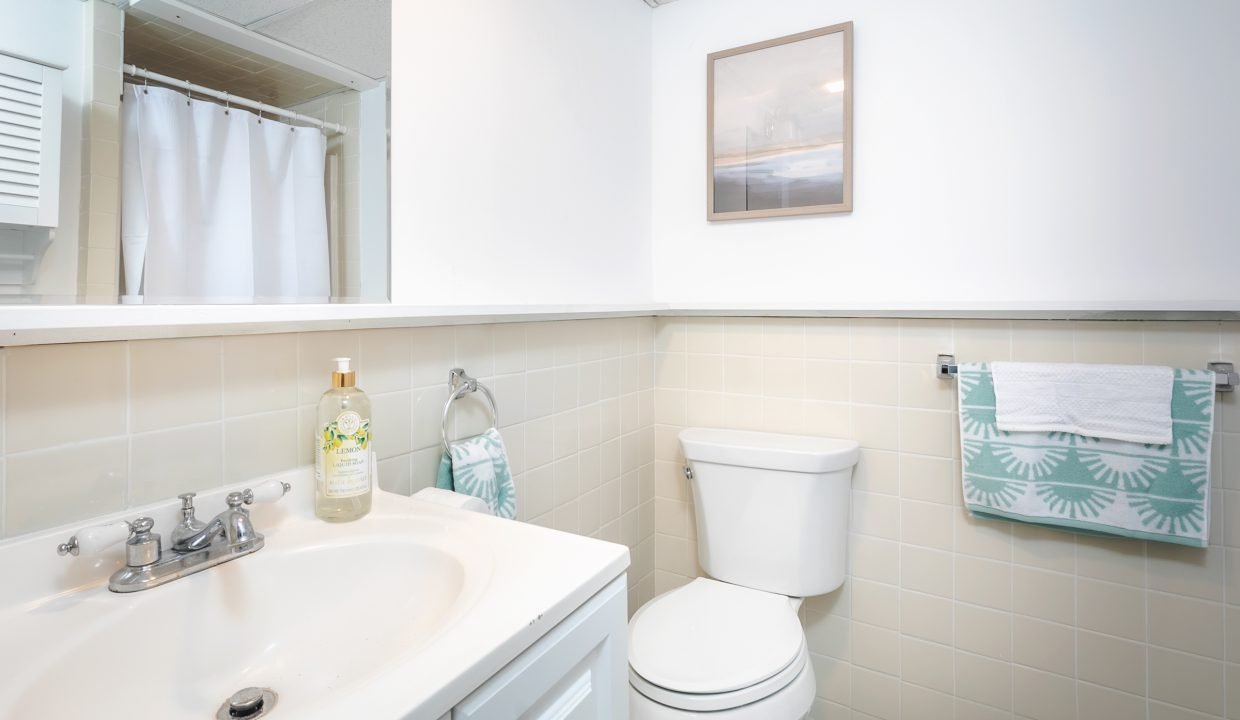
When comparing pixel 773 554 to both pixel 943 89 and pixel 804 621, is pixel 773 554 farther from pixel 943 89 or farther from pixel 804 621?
pixel 943 89

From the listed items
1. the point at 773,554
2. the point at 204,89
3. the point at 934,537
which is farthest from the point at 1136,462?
the point at 204,89

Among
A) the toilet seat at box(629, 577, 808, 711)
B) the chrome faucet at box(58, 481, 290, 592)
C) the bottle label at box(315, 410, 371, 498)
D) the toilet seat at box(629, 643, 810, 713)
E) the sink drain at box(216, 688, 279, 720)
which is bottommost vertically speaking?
the toilet seat at box(629, 643, 810, 713)

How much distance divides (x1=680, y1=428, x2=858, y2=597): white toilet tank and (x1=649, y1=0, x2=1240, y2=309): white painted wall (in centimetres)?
41

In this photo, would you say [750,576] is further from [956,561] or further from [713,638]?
[956,561]

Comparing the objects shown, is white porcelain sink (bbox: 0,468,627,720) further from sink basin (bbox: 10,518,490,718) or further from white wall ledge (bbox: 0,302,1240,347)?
white wall ledge (bbox: 0,302,1240,347)

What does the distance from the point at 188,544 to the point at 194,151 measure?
0.50 metres

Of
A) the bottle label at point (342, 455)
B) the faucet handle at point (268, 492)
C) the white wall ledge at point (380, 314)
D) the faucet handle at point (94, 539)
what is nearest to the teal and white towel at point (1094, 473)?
the white wall ledge at point (380, 314)

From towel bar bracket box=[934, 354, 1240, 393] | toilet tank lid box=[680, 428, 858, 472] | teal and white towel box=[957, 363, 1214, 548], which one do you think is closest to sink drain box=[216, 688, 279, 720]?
toilet tank lid box=[680, 428, 858, 472]

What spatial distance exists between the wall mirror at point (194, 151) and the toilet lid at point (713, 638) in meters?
0.89

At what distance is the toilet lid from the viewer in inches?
47.2

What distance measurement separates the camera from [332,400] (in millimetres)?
920

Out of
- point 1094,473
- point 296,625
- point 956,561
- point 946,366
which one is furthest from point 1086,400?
point 296,625

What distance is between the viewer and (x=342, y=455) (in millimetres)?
902

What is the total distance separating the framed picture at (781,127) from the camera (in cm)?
164
